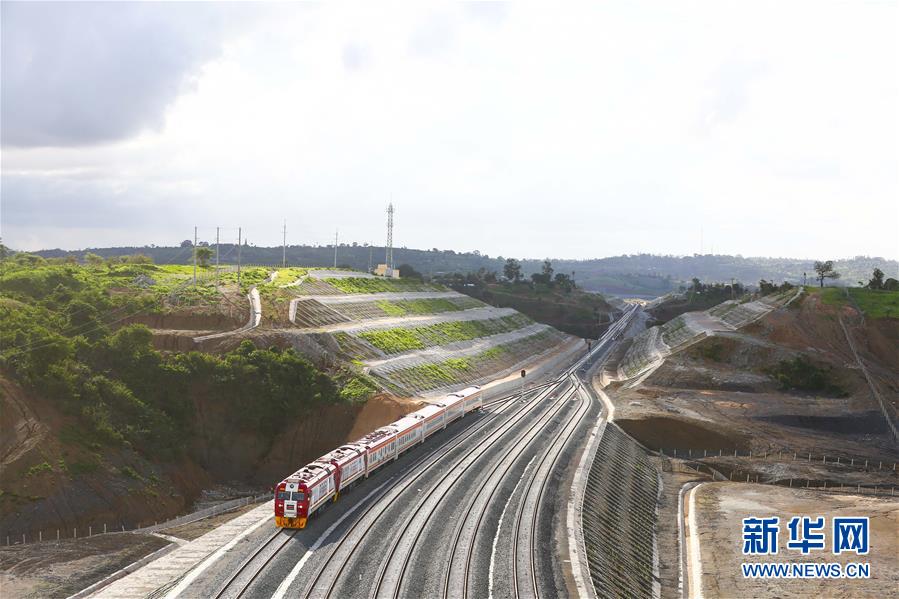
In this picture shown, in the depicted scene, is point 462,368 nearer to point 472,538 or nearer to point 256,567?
point 472,538

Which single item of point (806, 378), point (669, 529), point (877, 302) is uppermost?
point (877, 302)

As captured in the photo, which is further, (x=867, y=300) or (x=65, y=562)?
(x=867, y=300)

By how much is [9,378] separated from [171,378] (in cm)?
1350

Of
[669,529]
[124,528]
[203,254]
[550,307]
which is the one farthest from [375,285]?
[669,529]

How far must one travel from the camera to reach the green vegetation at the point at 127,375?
170 ft

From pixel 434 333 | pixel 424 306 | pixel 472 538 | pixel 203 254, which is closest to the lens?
pixel 472 538

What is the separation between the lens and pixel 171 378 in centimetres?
6181

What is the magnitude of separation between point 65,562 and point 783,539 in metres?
43.4

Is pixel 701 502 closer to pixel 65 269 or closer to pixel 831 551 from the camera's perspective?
pixel 831 551

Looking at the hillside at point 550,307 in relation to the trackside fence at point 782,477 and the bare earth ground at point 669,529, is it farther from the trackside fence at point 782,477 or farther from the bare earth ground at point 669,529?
the bare earth ground at point 669,529

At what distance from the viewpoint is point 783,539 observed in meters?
46.3

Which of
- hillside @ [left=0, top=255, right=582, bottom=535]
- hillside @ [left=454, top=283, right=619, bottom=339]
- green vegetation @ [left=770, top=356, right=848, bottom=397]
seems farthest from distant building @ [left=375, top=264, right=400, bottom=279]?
green vegetation @ [left=770, top=356, right=848, bottom=397]

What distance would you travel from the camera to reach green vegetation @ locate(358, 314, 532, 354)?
283 feet

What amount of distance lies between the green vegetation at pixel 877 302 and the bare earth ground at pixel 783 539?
51.7 m
